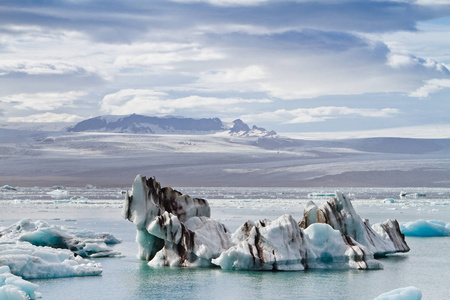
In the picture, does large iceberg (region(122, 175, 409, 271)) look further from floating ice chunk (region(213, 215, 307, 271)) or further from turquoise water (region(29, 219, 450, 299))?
turquoise water (region(29, 219, 450, 299))

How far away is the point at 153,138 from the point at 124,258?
112114mm

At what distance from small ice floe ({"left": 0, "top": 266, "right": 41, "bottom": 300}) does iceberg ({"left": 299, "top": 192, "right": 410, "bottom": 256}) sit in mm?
6149

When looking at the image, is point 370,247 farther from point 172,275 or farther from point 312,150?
point 312,150

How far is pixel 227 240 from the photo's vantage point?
12391 mm

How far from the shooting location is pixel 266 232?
37.9ft

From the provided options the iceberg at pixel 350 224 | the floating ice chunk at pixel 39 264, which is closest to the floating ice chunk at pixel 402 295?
the iceberg at pixel 350 224

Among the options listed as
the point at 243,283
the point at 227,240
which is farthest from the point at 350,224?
the point at 243,283

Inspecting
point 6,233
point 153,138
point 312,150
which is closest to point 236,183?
point 312,150

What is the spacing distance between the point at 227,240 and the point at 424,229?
8.17m

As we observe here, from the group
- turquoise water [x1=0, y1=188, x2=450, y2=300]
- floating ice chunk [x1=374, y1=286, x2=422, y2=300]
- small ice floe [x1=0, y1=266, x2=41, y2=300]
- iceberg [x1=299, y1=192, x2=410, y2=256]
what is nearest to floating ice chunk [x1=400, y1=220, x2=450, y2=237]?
iceberg [x1=299, y1=192, x2=410, y2=256]

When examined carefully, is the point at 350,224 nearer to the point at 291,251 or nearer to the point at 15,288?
the point at 291,251

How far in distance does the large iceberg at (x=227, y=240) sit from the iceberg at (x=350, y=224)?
0.03 meters

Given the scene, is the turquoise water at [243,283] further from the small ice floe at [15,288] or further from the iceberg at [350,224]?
the iceberg at [350,224]

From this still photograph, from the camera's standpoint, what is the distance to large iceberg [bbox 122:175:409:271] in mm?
11602
